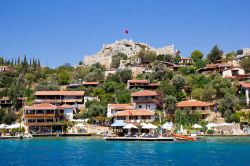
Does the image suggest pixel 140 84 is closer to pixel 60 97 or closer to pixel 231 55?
pixel 60 97

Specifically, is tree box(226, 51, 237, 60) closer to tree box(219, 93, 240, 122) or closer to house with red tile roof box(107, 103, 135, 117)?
tree box(219, 93, 240, 122)

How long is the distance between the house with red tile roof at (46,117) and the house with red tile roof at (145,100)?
35.7 ft

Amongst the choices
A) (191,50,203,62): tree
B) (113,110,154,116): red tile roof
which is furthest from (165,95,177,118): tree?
(191,50,203,62): tree

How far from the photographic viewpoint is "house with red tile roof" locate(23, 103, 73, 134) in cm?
5412

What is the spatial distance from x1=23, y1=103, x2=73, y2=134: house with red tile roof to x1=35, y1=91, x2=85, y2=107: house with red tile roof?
5.55m

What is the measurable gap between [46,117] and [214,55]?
46025 mm

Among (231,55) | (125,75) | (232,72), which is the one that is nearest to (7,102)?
(125,75)

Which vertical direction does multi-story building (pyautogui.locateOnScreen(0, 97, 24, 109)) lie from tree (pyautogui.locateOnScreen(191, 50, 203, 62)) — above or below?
below

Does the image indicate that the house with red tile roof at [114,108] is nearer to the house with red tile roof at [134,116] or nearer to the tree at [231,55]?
the house with red tile roof at [134,116]

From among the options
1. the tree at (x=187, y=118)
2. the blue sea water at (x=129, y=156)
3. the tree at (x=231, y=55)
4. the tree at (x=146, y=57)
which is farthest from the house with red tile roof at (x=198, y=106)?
the tree at (x=231, y=55)

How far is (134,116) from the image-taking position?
53.5m

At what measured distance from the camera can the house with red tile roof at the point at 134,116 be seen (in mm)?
53062

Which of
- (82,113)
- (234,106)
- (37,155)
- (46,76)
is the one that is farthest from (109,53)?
(37,155)

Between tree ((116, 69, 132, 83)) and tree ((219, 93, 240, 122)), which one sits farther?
tree ((116, 69, 132, 83))
